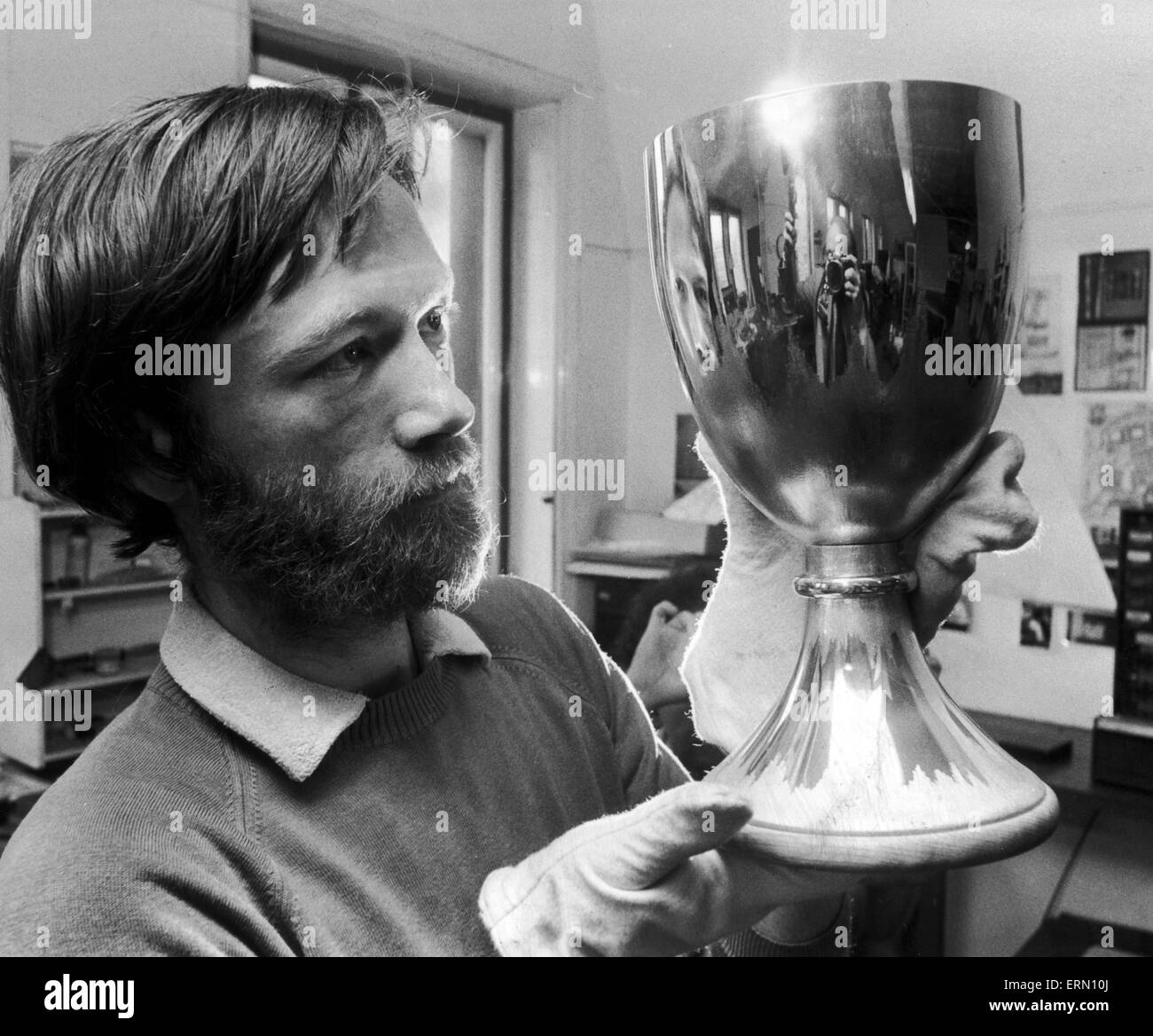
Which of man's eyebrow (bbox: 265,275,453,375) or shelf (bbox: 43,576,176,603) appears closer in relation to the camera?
man's eyebrow (bbox: 265,275,453,375)

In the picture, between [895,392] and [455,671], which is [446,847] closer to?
[455,671]

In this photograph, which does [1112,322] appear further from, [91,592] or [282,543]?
[91,592]

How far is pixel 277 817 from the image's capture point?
41 centimetres

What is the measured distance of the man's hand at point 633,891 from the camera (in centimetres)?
34

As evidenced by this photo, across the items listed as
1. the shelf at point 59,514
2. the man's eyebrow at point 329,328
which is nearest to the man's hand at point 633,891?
the man's eyebrow at point 329,328

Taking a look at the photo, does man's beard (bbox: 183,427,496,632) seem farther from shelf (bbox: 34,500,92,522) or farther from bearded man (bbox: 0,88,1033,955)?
shelf (bbox: 34,500,92,522)

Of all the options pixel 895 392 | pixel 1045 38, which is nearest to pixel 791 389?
pixel 895 392

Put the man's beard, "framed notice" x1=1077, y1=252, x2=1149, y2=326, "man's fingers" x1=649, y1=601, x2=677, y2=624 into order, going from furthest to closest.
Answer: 1. "man's fingers" x1=649, y1=601, x2=677, y2=624
2. "framed notice" x1=1077, y1=252, x2=1149, y2=326
3. the man's beard

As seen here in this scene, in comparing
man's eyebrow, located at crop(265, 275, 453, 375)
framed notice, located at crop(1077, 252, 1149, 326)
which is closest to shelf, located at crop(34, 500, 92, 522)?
man's eyebrow, located at crop(265, 275, 453, 375)

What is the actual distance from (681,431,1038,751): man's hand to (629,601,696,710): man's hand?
0.15 metres

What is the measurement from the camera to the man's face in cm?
39

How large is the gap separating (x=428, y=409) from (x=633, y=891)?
193 mm

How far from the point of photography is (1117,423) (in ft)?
2.45

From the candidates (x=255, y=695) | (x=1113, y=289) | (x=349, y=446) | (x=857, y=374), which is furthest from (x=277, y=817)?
(x=1113, y=289)
